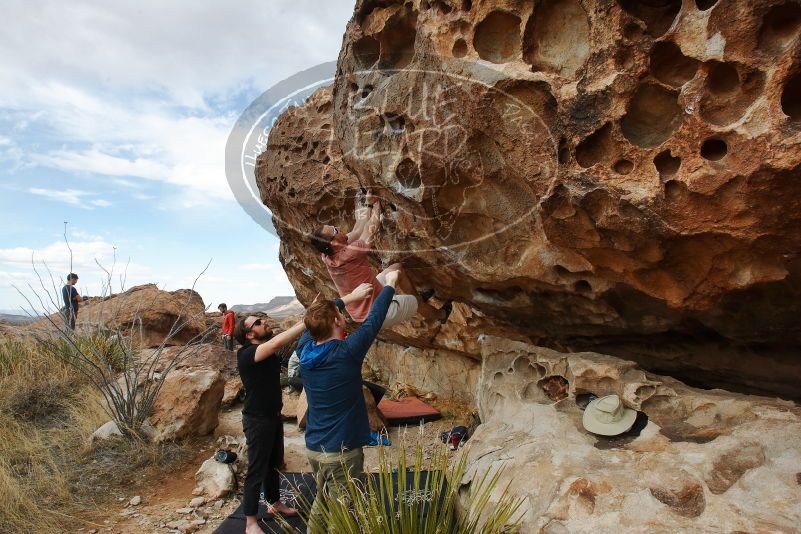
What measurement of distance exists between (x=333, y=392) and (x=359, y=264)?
1.59 m

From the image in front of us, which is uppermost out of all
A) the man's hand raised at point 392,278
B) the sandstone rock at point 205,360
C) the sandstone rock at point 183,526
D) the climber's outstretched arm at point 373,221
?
the climber's outstretched arm at point 373,221

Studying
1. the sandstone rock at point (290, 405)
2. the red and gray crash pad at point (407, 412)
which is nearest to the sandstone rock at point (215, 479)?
the sandstone rock at point (290, 405)

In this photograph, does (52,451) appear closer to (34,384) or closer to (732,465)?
(34,384)

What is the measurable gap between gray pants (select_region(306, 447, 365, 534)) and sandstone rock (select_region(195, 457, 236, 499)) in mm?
2297

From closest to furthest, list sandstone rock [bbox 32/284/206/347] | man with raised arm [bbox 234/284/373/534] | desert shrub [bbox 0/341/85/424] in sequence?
man with raised arm [bbox 234/284/373/534], desert shrub [bbox 0/341/85/424], sandstone rock [bbox 32/284/206/347]

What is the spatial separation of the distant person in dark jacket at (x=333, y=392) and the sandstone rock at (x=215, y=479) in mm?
2356

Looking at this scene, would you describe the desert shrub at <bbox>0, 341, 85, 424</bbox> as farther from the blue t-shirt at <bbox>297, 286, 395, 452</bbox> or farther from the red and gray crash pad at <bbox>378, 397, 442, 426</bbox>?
the blue t-shirt at <bbox>297, 286, 395, 452</bbox>

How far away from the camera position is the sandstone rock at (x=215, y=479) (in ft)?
16.6

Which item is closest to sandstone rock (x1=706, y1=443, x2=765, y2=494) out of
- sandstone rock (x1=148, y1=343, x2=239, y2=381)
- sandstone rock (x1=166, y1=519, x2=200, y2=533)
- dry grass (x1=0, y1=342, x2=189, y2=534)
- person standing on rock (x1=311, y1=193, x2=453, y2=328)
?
person standing on rock (x1=311, y1=193, x2=453, y2=328)

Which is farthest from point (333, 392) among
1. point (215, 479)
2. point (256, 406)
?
point (215, 479)

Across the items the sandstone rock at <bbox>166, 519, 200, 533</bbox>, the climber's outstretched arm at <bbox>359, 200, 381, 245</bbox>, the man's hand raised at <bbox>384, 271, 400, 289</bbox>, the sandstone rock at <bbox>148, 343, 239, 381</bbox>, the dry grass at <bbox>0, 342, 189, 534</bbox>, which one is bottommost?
the sandstone rock at <bbox>166, 519, 200, 533</bbox>

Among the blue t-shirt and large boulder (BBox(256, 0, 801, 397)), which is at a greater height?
large boulder (BBox(256, 0, 801, 397))

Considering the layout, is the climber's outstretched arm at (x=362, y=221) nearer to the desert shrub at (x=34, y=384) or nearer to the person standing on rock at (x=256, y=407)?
the person standing on rock at (x=256, y=407)

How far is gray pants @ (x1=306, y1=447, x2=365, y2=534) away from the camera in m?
2.97
